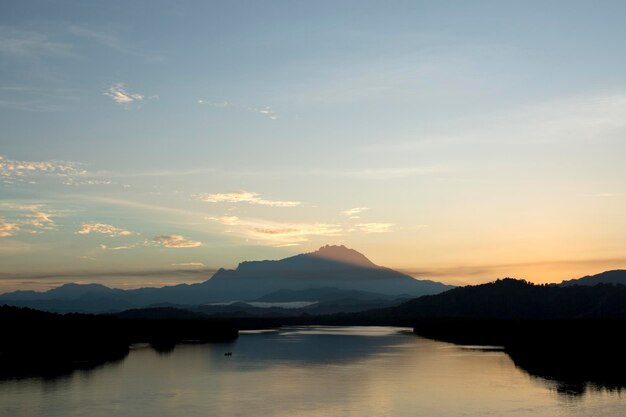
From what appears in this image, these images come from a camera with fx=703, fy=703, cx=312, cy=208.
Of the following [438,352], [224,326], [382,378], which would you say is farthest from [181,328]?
[382,378]

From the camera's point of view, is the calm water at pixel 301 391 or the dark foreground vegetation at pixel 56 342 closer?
the calm water at pixel 301 391

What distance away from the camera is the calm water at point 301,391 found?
49156 millimetres

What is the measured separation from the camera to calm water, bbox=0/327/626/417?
161 feet

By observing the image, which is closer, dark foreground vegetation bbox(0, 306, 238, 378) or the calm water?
the calm water

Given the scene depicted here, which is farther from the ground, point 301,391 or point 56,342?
point 56,342

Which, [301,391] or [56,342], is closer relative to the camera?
[301,391]

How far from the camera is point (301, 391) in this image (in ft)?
193

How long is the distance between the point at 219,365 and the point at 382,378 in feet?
80.6

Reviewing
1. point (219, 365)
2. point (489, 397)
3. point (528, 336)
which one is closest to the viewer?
point (489, 397)

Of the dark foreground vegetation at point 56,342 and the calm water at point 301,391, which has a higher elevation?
the dark foreground vegetation at point 56,342

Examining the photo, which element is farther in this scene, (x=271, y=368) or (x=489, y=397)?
(x=271, y=368)

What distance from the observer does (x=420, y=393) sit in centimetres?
5875

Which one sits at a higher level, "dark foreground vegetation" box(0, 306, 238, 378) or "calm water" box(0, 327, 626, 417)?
"dark foreground vegetation" box(0, 306, 238, 378)

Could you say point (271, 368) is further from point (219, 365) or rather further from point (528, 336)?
point (528, 336)
